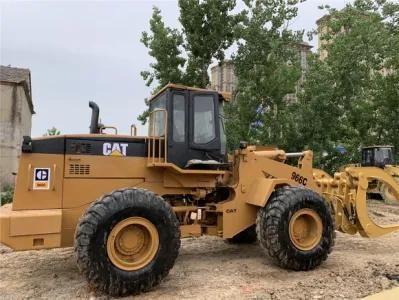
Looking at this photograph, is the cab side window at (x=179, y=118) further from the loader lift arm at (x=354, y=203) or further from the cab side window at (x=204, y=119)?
the loader lift arm at (x=354, y=203)

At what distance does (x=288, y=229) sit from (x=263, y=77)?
336 inches

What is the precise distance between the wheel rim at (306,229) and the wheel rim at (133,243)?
2.28 meters

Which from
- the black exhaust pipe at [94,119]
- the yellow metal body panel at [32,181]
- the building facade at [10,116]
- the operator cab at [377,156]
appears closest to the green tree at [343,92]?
the operator cab at [377,156]

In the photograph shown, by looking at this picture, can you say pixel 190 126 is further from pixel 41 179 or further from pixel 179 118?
pixel 41 179

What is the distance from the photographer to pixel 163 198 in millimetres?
6641

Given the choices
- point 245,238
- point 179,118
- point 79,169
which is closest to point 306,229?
point 245,238

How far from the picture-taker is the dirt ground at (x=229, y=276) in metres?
5.59

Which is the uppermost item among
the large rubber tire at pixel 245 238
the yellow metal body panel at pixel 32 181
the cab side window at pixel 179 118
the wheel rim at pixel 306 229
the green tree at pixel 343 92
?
the green tree at pixel 343 92

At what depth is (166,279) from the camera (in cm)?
621

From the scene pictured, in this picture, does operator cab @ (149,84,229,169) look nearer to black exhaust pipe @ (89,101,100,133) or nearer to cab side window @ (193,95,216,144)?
cab side window @ (193,95,216,144)

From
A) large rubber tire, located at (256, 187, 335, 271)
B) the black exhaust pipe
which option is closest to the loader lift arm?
large rubber tire, located at (256, 187, 335, 271)

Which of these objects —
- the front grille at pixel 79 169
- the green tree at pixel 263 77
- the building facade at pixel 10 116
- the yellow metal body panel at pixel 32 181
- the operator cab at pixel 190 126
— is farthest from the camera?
the building facade at pixel 10 116

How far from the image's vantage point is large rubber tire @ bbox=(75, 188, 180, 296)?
5355 millimetres

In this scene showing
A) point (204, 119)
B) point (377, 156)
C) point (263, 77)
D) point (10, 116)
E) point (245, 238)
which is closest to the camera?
point (204, 119)
